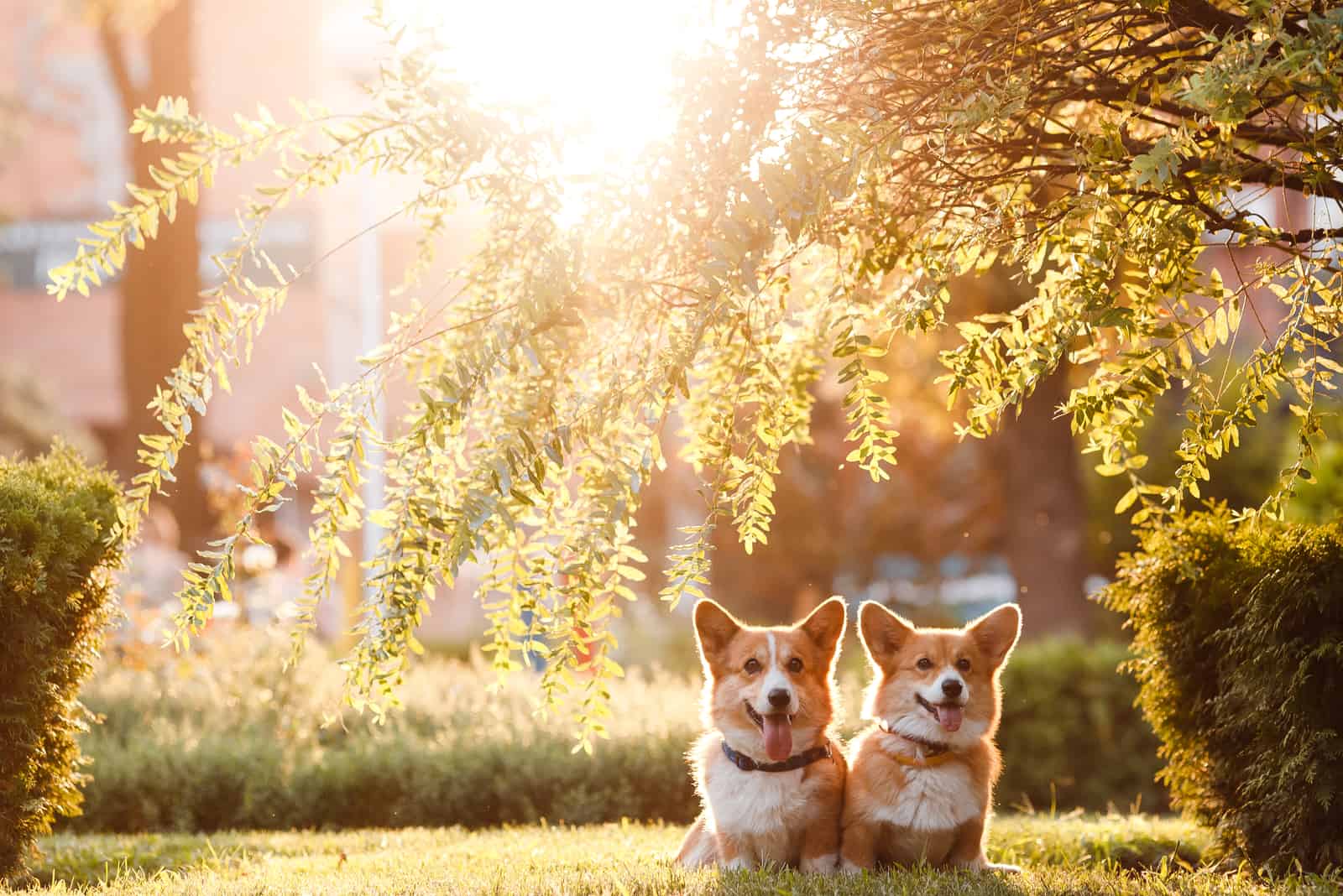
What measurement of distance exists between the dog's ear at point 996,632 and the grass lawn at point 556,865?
2.69ft

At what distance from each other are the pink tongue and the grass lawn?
41cm

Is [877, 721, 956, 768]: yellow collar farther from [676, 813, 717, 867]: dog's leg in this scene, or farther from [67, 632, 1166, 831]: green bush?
[67, 632, 1166, 831]: green bush

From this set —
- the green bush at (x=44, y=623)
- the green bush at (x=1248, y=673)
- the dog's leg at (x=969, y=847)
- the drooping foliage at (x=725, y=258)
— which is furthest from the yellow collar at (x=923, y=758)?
the green bush at (x=44, y=623)

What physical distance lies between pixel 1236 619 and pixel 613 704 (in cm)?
A: 503

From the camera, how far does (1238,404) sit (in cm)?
525

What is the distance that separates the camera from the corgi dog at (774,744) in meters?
5.00

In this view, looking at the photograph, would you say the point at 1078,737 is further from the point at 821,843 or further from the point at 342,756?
the point at 821,843

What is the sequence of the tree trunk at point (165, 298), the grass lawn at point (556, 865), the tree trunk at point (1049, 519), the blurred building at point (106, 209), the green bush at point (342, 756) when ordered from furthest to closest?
the blurred building at point (106, 209)
the tree trunk at point (165, 298)
the tree trunk at point (1049, 519)
the green bush at point (342, 756)
the grass lawn at point (556, 865)

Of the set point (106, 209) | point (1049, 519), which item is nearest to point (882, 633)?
point (1049, 519)

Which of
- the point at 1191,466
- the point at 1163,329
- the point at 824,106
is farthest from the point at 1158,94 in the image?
the point at 1191,466

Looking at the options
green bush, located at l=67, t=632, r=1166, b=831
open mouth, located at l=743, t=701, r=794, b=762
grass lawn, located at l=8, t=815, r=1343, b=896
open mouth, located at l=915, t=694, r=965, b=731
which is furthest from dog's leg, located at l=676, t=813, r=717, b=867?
green bush, located at l=67, t=632, r=1166, b=831

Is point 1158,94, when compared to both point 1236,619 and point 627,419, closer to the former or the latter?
point 627,419

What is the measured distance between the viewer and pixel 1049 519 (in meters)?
14.4

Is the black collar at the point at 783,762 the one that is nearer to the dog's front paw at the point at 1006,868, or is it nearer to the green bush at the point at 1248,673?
the dog's front paw at the point at 1006,868
